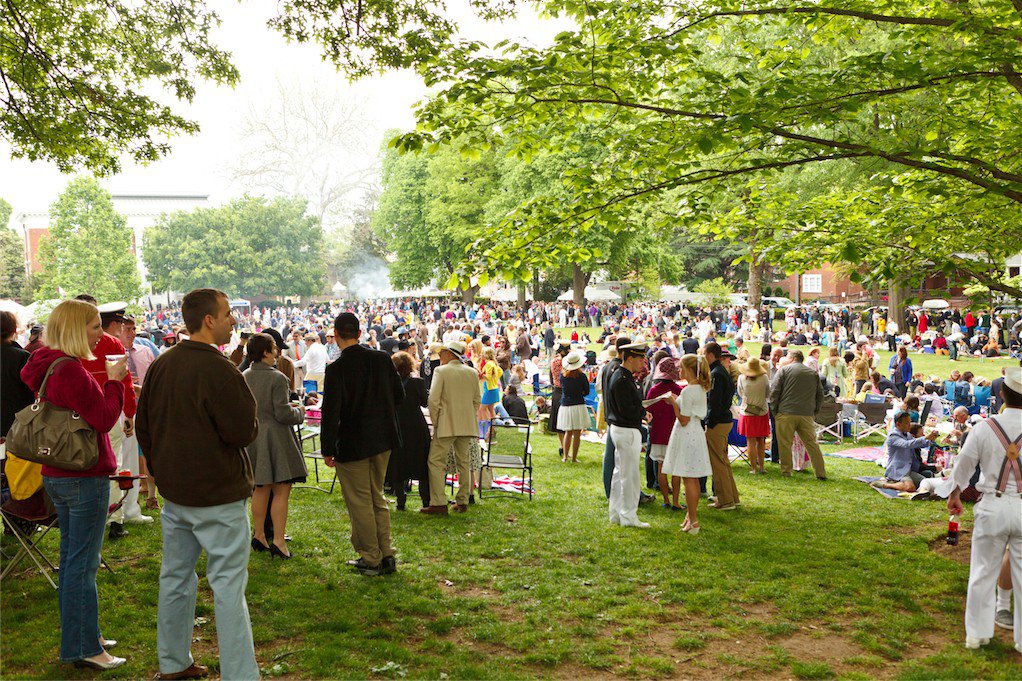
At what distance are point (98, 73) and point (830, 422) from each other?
13.1 m

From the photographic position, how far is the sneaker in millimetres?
5496

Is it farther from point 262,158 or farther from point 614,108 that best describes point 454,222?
point 262,158

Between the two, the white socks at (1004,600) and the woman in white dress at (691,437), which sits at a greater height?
the woman in white dress at (691,437)

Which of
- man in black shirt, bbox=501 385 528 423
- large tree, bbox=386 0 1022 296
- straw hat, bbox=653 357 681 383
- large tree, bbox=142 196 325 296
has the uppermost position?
large tree, bbox=142 196 325 296

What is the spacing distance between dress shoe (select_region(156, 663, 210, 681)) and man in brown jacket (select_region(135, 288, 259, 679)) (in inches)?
14.7

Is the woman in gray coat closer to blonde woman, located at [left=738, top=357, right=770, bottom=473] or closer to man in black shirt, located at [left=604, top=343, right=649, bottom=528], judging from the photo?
man in black shirt, located at [left=604, top=343, right=649, bottom=528]

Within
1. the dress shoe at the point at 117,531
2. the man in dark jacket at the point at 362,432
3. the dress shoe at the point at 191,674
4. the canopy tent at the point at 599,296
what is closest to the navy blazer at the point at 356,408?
the man in dark jacket at the point at 362,432

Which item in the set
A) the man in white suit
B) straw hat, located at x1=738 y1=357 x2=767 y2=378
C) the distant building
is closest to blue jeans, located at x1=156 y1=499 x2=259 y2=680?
the man in white suit

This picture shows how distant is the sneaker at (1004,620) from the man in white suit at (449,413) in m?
4.90

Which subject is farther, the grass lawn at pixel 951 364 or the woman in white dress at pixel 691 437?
the grass lawn at pixel 951 364

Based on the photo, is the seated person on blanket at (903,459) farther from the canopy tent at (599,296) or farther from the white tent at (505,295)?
the white tent at (505,295)

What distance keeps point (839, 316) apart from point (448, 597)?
35.7 metres

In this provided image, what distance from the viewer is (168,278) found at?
209 feet

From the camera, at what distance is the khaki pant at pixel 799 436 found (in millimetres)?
10805
